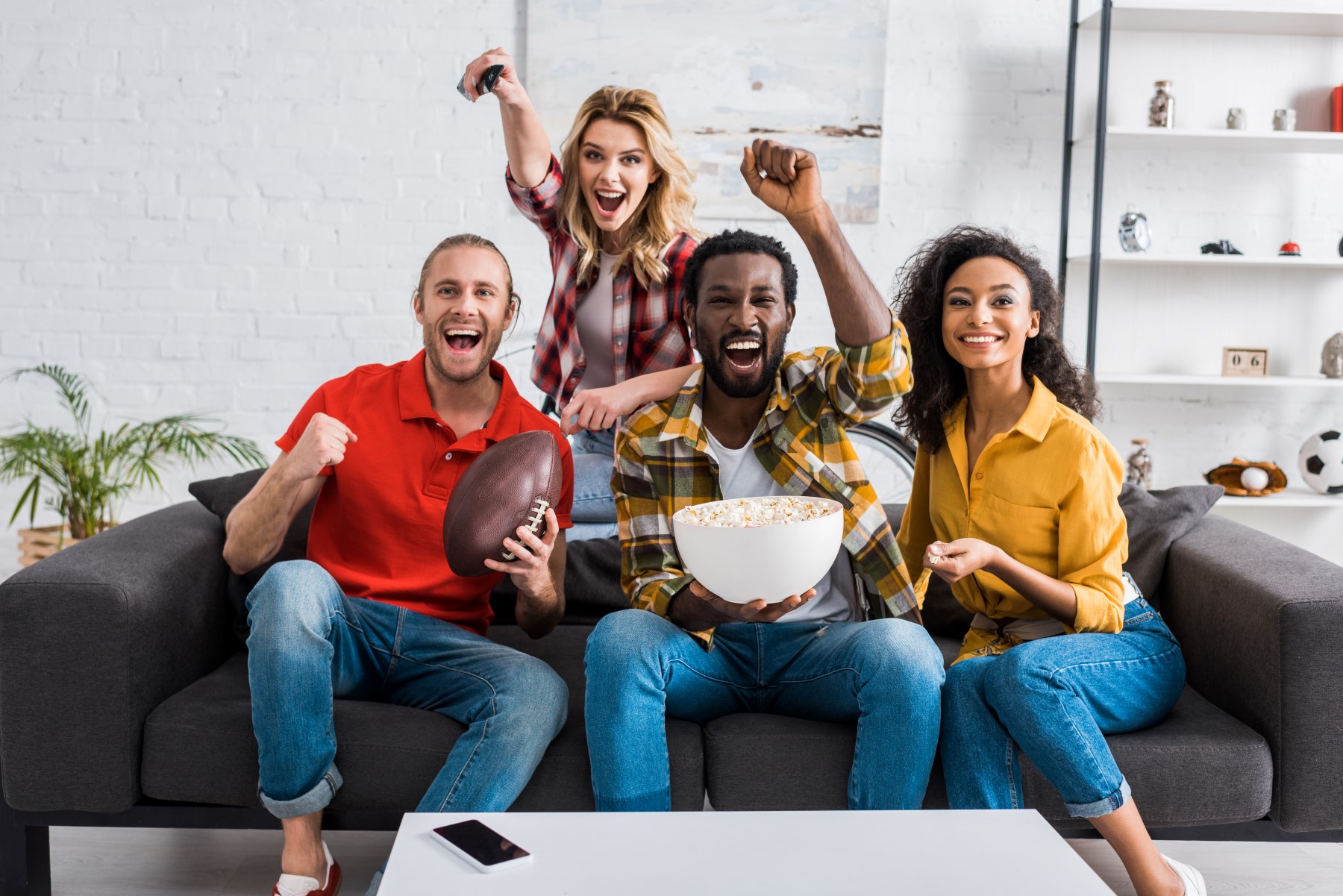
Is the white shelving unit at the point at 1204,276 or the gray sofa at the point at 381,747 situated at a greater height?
the white shelving unit at the point at 1204,276

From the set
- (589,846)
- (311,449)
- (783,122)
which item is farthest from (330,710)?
(783,122)

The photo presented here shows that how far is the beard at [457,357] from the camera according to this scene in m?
1.81

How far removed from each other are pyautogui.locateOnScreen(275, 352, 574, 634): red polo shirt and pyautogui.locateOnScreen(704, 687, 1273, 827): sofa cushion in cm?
47

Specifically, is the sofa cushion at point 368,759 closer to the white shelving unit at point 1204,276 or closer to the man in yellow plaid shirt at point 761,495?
the man in yellow plaid shirt at point 761,495

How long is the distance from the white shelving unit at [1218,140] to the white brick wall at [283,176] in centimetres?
18

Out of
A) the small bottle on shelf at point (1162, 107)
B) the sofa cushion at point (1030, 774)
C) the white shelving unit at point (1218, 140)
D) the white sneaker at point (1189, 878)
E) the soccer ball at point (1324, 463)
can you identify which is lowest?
the white sneaker at point (1189, 878)

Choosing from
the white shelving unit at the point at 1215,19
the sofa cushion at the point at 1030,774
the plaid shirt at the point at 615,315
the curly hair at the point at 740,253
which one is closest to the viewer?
the sofa cushion at the point at 1030,774

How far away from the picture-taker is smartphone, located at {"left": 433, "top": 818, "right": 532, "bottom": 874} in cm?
104

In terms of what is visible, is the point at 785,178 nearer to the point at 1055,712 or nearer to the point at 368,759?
the point at 1055,712

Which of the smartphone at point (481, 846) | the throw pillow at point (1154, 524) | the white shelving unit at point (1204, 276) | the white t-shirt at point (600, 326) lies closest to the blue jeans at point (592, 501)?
the white t-shirt at point (600, 326)

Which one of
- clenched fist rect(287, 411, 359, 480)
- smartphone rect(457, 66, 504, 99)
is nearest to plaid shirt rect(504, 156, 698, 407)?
smartphone rect(457, 66, 504, 99)

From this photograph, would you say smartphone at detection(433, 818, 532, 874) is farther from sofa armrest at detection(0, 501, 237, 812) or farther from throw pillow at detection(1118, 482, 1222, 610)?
throw pillow at detection(1118, 482, 1222, 610)

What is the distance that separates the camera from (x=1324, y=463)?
3.59 meters

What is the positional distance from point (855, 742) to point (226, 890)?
1056mm
